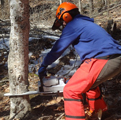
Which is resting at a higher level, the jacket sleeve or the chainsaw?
the jacket sleeve

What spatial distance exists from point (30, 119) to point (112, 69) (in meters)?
1.73

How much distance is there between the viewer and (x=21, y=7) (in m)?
2.63

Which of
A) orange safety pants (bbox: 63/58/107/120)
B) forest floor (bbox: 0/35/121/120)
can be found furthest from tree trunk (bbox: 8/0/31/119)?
orange safety pants (bbox: 63/58/107/120)

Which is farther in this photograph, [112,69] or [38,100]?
[38,100]

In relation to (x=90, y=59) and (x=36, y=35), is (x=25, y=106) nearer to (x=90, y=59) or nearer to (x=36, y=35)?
(x=90, y=59)

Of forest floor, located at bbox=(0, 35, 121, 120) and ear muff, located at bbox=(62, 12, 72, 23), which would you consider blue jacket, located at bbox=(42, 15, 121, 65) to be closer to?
ear muff, located at bbox=(62, 12, 72, 23)

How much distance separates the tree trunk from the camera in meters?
2.63

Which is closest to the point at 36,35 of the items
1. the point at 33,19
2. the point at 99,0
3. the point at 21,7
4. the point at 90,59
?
the point at 33,19

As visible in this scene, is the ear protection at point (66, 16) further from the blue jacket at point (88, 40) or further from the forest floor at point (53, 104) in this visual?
the forest floor at point (53, 104)

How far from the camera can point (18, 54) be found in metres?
2.76

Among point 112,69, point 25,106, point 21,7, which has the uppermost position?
point 21,7

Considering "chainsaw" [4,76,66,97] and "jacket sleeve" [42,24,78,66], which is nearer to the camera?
"jacket sleeve" [42,24,78,66]

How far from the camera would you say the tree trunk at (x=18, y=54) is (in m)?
2.63

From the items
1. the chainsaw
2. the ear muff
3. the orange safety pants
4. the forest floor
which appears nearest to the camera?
the orange safety pants
